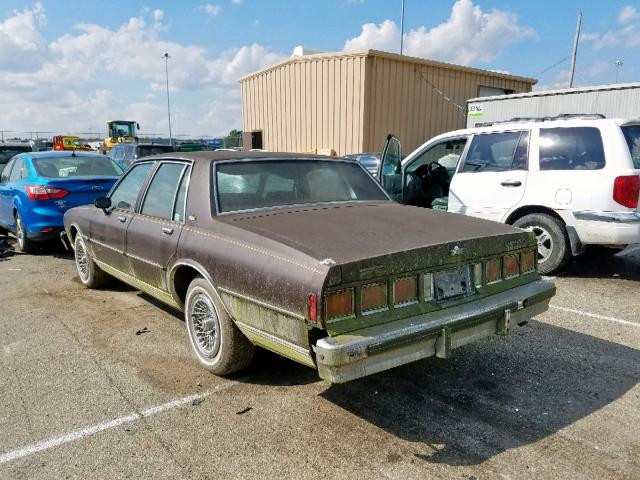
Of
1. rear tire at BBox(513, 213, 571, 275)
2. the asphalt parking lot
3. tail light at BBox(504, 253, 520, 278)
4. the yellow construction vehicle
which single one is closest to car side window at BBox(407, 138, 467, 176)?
rear tire at BBox(513, 213, 571, 275)

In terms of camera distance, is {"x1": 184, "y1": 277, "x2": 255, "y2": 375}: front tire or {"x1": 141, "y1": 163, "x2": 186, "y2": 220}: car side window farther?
{"x1": 141, "y1": 163, "x2": 186, "y2": 220}: car side window

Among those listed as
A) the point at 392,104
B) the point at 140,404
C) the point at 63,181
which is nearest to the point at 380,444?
the point at 140,404

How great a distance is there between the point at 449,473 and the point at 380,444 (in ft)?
1.31

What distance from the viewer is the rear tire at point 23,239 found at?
7.61m

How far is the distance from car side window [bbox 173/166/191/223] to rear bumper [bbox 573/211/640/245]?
432 centimetres

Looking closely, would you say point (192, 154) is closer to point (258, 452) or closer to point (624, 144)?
point (258, 452)

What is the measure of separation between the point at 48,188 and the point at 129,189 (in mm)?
3228

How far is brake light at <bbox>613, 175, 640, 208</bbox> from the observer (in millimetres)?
5230

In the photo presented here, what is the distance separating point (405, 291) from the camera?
276 centimetres

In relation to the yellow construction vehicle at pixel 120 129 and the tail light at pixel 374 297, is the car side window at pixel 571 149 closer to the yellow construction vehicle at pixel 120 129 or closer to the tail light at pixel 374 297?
the tail light at pixel 374 297

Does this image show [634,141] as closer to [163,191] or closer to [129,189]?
[163,191]

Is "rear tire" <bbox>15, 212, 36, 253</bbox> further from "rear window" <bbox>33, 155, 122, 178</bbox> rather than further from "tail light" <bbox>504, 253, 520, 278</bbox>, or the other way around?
"tail light" <bbox>504, 253, 520, 278</bbox>


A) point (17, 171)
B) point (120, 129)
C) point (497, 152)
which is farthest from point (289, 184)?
point (120, 129)

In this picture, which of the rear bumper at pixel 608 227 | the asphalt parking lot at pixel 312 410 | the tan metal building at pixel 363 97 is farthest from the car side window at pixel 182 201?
the tan metal building at pixel 363 97
